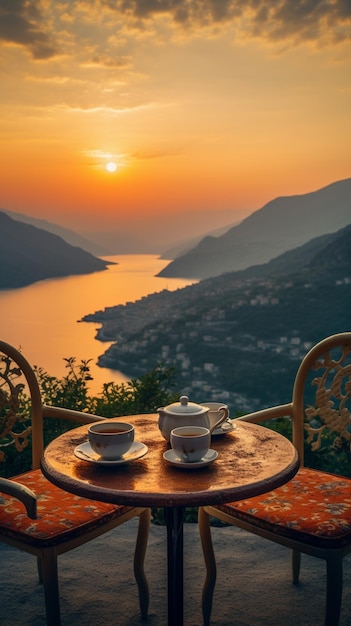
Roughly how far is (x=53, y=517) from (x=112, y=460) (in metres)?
0.41

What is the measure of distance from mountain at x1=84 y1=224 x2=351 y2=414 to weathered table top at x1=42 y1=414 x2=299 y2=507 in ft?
31.1

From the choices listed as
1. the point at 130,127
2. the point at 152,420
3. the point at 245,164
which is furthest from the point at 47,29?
the point at 245,164

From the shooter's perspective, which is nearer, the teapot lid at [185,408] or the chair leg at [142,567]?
the teapot lid at [185,408]

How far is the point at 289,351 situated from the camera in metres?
14.2

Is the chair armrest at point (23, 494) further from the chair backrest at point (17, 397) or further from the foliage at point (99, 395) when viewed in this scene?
the foliage at point (99, 395)

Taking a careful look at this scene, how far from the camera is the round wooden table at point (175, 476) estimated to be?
1.32 metres

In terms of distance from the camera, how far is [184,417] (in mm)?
1578

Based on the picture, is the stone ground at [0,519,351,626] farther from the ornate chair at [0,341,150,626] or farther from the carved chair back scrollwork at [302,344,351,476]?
the carved chair back scrollwork at [302,344,351,476]

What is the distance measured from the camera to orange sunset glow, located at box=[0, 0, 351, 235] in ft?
14.6

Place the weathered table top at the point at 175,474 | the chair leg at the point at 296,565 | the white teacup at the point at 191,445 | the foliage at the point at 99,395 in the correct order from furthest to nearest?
1. the foliage at the point at 99,395
2. the chair leg at the point at 296,565
3. the white teacup at the point at 191,445
4. the weathered table top at the point at 175,474

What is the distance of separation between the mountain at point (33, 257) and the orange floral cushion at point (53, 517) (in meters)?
12.1

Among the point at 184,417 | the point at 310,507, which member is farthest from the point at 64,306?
the point at 184,417

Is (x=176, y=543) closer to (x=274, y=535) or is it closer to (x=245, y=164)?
(x=274, y=535)

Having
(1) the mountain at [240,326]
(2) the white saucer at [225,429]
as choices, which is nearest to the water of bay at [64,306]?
(1) the mountain at [240,326]
